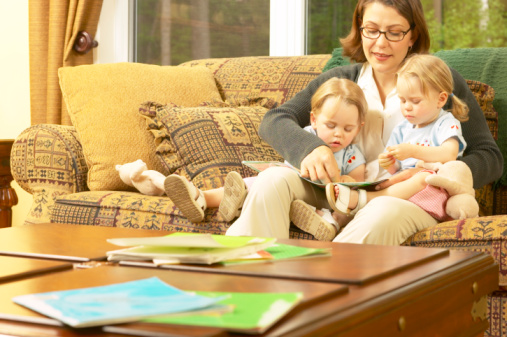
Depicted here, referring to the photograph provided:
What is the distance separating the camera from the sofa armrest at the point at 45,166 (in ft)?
7.79

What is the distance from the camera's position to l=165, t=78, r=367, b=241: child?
1965 mm

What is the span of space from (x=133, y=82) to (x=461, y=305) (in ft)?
5.70

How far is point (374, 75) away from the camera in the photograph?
228 centimetres

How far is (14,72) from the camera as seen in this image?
13.0 feet

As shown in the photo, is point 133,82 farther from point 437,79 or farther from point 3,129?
point 3,129

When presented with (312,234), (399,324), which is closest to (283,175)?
(312,234)

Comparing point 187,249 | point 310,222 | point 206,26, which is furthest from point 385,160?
point 206,26

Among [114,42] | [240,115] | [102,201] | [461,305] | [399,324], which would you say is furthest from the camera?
[114,42]

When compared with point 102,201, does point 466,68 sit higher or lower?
higher

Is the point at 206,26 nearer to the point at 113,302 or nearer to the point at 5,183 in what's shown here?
the point at 5,183

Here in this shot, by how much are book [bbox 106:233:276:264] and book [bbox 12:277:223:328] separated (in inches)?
7.5

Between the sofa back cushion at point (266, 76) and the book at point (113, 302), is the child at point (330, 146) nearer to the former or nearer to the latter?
the sofa back cushion at point (266, 76)

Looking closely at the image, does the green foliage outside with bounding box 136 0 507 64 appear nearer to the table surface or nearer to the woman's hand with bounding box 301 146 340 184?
the woman's hand with bounding box 301 146 340 184

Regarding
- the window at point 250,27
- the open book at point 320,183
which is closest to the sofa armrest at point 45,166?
the open book at point 320,183
